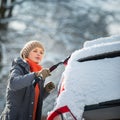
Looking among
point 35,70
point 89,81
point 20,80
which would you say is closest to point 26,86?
point 20,80

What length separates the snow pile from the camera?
288 cm

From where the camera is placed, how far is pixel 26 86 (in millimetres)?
3283

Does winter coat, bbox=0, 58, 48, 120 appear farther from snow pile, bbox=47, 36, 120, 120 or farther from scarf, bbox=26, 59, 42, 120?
snow pile, bbox=47, 36, 120, 120

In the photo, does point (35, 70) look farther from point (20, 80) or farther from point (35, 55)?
point (20, 80)

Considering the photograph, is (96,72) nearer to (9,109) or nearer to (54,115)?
(54,115)

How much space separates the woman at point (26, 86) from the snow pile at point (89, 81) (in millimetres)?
368

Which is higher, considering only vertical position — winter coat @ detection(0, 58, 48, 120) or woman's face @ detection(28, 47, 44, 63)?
woman's face @ detection(28, 47, 44, 63)

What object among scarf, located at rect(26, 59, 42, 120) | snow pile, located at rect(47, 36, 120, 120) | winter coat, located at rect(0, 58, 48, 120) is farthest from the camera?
scarf, located at rect(26, 59, 42, 120)

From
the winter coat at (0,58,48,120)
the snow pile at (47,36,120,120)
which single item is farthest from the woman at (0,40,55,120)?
the snow pile at (47,36,120,120)

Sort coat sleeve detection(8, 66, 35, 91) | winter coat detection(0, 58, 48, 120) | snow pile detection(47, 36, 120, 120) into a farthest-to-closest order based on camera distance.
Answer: winter coat detection(0, 58, 48, 120) < coat sleeve detection(8, 66, 35, 91) < snow pile detection(47, 36, 120, 120)

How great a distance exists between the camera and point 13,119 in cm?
344

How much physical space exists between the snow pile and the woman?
1.21 ft

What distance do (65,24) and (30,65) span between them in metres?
15.0

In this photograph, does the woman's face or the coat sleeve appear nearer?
the coat sleeve
